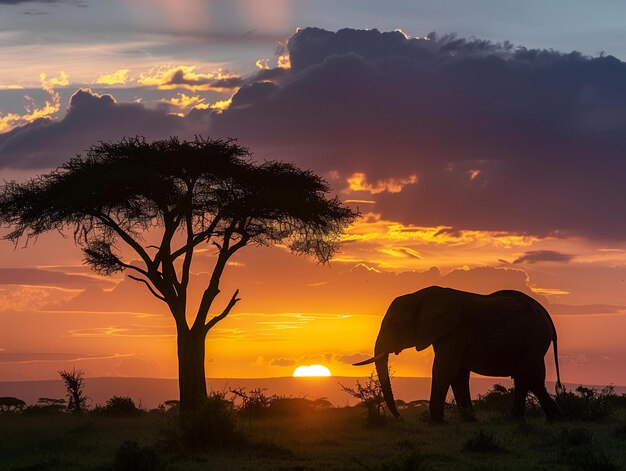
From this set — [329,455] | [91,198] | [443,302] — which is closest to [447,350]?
[443,302]

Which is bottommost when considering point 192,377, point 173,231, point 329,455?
point 329,455

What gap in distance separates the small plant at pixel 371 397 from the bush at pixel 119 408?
9.35 metres

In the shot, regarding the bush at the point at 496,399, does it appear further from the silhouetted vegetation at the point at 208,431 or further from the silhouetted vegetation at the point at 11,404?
the silhouetted vegetation at the point at 11,404

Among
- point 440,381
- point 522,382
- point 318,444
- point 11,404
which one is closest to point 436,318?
point 440,381

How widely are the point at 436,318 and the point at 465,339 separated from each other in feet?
3.33

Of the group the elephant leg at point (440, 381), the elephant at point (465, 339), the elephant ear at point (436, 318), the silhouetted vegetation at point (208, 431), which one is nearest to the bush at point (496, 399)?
the elephant at point (465, 339)

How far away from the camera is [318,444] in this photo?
23859mm

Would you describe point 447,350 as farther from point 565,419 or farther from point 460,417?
point 565,419

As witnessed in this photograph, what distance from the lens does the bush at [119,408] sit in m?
33.8

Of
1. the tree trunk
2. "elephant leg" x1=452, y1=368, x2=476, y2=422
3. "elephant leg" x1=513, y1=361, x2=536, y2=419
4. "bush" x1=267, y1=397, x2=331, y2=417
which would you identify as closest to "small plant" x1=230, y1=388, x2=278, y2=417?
"bush" x1=267, y1=397, x2=331, y2=417

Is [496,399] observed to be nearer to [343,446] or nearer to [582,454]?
[343,446]

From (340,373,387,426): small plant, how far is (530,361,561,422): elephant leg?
435cm

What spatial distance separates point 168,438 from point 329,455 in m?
3.83

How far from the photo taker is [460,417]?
2909cm
